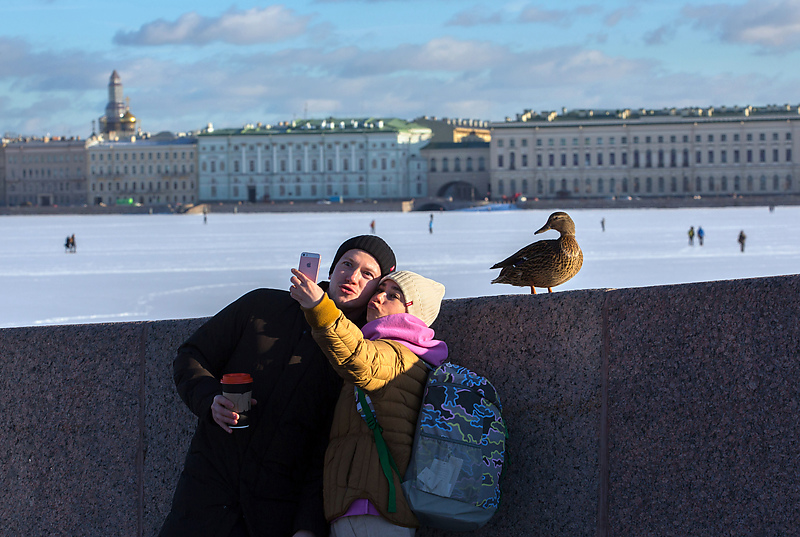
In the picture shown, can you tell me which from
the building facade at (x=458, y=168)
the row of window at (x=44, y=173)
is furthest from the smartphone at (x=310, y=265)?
the row of window at (x=44, y=173)

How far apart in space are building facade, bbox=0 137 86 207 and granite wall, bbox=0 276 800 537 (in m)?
104

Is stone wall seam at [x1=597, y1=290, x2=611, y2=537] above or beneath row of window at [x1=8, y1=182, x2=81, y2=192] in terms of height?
beneath

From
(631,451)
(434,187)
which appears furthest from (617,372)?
(434,187)

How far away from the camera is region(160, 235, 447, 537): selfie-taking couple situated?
2.77 metres

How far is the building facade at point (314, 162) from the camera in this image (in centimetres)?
9319

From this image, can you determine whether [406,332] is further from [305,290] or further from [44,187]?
[44,187]

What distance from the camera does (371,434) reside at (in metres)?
2.81

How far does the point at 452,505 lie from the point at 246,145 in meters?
96.4

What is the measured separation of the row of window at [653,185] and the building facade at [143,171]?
30.3 meters

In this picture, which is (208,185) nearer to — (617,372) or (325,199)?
(325,199)

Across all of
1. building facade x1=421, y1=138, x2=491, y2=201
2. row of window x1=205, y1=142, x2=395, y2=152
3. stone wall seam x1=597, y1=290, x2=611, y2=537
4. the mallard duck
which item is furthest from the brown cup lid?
row of window x1=205, y1=142, x2=395, y2=152

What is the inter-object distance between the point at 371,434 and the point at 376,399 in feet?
0.35

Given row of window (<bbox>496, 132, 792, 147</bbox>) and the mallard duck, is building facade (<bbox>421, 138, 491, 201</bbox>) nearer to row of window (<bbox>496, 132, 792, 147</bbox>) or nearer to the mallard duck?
row of window (<bbox>496, 132, 792, 147</bbox>)

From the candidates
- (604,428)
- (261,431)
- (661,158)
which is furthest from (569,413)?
(661,158)
